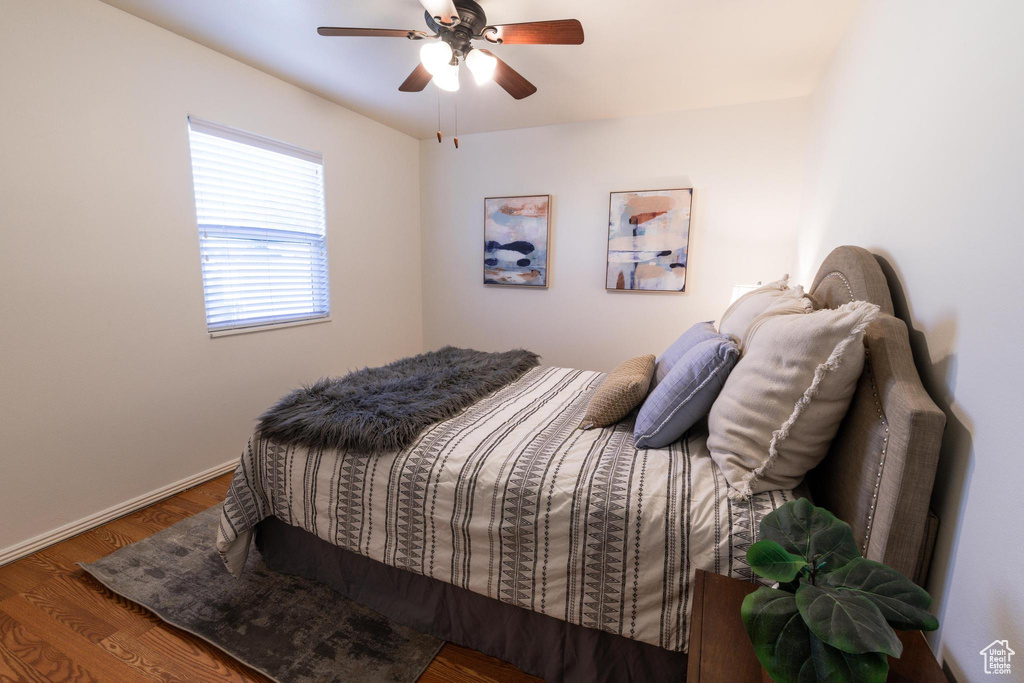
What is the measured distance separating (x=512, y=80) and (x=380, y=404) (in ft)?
5.54

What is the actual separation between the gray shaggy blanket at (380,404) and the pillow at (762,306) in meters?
1.12

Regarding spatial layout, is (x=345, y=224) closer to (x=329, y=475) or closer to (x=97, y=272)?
(x=97, y=272)

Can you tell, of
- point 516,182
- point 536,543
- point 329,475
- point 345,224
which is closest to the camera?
point 536,543

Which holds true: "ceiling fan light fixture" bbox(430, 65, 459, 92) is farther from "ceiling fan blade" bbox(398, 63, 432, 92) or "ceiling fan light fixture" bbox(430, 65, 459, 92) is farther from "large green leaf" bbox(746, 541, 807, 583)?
"large green leaf" bbox(746, 541, 807, 583)

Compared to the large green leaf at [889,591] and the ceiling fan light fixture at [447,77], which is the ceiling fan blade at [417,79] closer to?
the ceiling fan light fixture at [447,77]

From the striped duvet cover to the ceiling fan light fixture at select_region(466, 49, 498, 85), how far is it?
5.07 feet

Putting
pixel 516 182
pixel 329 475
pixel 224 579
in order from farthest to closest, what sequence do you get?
pixel 516 182 → pixel 224 579 → pixel 329 475

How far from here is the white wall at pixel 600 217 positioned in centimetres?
306

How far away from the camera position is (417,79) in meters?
2.26

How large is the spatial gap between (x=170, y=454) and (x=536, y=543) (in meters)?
2.34

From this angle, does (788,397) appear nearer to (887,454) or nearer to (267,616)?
(887,454)

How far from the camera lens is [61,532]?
2.05 m

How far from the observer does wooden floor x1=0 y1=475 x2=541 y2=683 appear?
1397 millimetres

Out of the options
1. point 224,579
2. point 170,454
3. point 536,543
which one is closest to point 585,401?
point 536,543
